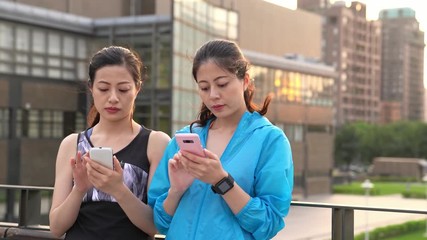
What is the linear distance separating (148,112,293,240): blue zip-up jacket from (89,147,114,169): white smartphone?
0.35 metres

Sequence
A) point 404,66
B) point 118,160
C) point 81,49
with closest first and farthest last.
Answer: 1. point 118,160
2. point 81,49
3. point 404,66

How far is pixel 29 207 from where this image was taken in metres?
4.76

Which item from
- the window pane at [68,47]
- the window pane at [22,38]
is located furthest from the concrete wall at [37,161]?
the window pane at [68,47]

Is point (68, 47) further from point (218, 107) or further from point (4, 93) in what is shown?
point (218, 107)

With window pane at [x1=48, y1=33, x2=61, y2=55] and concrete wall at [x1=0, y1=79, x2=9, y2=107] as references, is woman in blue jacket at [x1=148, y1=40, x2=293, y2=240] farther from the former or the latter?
window pane at [x1=48, y1=33, x2=61, y2=55]

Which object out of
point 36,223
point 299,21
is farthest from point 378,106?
point 36,223

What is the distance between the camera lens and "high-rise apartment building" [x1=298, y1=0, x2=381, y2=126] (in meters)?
116

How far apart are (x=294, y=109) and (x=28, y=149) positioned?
23799 millimetres

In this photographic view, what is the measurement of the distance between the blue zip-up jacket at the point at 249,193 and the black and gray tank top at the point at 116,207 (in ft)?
1.16

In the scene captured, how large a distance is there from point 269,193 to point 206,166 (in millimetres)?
297

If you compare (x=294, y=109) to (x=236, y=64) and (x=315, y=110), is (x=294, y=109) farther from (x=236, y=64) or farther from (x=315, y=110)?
(x=236, y=64)

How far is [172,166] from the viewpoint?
253 centimetres

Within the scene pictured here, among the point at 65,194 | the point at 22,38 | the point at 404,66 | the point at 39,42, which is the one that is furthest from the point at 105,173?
the point at 404,66

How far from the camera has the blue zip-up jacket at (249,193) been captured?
244 centimetres
